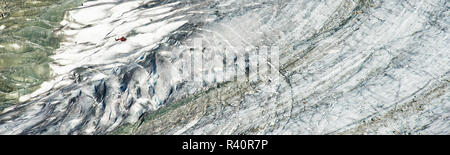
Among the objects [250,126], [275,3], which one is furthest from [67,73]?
[275,3]

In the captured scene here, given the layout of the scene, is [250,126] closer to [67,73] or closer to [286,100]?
[286,100]

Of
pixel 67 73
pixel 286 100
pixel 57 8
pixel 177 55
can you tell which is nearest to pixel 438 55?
pixel 286 100

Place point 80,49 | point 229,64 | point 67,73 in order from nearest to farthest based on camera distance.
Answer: point 229,64, point 67,73, point 80,49

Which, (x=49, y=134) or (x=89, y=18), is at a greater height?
(x=89, y=18)

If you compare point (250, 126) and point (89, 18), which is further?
point (89, 18)
